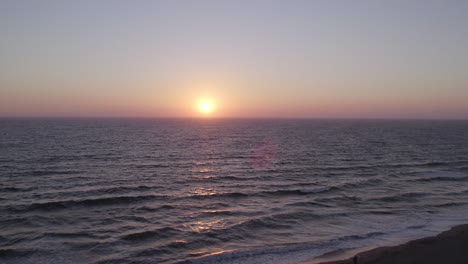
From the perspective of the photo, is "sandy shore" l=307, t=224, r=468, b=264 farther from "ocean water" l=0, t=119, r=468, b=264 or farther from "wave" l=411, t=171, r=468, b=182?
"wave" l=411, t=171, r=468, b=182

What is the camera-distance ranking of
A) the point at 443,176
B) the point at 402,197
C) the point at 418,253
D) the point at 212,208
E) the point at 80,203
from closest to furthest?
1. the point at 418,253
2. the point at 212,208
3. the point at 80,203
4. the point at 402,197
5. the point at 443,176

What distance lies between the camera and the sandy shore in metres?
16.0

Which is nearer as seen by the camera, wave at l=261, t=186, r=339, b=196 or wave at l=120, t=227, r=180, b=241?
wave at l=120, t=227, r=180, b=241

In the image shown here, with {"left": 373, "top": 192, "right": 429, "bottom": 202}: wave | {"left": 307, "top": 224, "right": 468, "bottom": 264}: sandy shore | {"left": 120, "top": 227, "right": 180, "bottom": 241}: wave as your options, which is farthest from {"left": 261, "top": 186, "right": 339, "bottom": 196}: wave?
{"left": 307, "top": 224, "right": 468, "bottom": 264}: sandy shore

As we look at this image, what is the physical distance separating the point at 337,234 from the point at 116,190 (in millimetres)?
18939

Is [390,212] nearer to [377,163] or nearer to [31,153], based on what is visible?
[377,163]

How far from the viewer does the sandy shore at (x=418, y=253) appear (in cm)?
1603

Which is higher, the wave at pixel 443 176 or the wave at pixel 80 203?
the wave at pixel 80 203

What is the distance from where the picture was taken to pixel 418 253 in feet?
55.3

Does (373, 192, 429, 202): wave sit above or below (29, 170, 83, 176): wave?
below


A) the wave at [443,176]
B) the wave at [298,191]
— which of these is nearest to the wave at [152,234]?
the wave at [298,191]

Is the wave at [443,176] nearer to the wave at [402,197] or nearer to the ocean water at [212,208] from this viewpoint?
the ocean water at [212,208]

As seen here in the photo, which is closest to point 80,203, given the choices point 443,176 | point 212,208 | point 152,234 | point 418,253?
point 152,234

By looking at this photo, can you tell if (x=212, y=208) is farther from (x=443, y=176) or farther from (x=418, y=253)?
(x=443, y=176)
